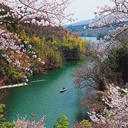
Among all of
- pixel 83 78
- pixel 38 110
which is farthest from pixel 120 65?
pixel 38 110

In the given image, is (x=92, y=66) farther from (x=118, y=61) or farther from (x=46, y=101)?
(x=46, y=101)

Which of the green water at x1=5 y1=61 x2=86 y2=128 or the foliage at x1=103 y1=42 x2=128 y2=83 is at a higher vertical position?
the foliage at x1=103 y1=42 x2=128 y2=83

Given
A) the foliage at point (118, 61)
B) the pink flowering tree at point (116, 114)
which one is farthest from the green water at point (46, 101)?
the pink flowering tree at point (116, 114)

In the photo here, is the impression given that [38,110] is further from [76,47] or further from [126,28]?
[76,47]

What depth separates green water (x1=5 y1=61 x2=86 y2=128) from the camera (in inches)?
239

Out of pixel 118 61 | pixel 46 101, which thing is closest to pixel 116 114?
pixel 46 101

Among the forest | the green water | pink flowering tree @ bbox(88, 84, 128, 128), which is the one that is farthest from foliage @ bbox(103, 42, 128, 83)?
pink flowering tree @ bbox(88, 84, 128, 128)

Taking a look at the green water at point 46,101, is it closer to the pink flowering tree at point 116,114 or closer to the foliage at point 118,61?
the foliage at point 118,61

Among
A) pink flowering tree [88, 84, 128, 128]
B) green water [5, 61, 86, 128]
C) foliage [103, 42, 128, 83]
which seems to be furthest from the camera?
foliage [103, 42, 128, 83]

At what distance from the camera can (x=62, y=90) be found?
326 inches

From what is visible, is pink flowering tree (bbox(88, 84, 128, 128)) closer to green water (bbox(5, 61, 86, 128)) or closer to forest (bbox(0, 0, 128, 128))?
forest (bbox(0, 0, 128, 128))

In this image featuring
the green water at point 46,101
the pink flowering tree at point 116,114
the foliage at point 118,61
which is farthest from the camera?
the foliage at point 118,61

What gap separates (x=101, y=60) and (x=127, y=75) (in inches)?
49.0

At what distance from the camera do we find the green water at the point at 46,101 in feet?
20.0
